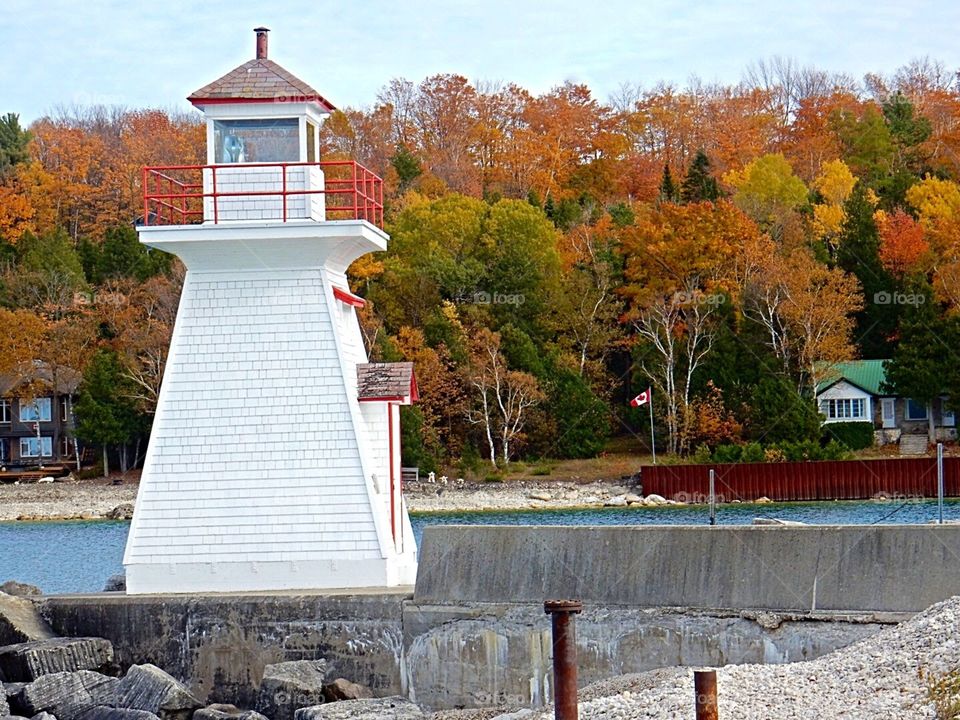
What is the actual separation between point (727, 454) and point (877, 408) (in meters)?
7.70

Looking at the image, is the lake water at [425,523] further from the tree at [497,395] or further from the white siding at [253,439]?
the white siding at [253,439]

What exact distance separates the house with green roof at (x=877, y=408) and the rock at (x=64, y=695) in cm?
4698

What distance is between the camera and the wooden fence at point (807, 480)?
52.2m

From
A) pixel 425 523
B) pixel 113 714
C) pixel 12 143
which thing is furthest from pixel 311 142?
pixel 12 143

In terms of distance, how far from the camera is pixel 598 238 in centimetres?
6950

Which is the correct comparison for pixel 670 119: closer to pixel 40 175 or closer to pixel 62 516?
pixel 40 175

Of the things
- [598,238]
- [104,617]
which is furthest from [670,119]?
[104,617]

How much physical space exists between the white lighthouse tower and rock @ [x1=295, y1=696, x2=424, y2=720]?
9.70 ft

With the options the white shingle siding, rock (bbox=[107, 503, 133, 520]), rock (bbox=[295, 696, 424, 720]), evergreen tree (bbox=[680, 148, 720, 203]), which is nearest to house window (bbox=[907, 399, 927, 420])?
evergreen tree (bbox=[680, 148, 720, 203])

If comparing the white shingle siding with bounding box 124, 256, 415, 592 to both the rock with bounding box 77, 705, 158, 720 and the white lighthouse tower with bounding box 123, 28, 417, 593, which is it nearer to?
the white lighthouse tower with bounding box 123, 28, 417, 593

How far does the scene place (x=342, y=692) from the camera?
15.5 metres

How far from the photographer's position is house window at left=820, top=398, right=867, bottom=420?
60781mm

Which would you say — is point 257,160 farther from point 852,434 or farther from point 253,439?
point 852,434

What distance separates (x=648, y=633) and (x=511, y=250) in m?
51.8
